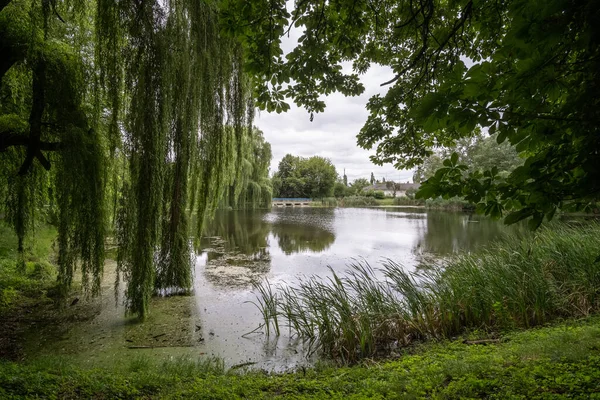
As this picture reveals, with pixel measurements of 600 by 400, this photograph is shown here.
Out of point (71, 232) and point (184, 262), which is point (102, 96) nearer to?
point (71, 232)

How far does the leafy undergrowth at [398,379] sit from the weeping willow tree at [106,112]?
1624 millimetres

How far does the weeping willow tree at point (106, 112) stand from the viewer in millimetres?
Result: 3480

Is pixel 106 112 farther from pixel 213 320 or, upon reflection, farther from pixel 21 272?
pixel 21 272

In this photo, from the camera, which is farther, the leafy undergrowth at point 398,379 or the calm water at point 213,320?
the calm water at point 213,320

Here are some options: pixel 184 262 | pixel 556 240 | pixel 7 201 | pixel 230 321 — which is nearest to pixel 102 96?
pixel 7 201

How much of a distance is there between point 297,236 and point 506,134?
1294 cm

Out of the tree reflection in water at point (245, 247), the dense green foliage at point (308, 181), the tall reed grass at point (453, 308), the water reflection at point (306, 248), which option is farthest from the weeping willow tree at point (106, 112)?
the dense green foliage at point (308, 181)

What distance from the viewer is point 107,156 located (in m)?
3.91

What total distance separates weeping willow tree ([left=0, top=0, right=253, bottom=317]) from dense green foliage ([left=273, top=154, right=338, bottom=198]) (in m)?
40.6

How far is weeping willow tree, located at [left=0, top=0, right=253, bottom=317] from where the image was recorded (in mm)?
Result: 3480

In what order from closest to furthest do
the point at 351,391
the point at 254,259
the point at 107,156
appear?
the point at 351,391, the point at 107,156, the point at 254,259

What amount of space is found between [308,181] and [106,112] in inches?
1662

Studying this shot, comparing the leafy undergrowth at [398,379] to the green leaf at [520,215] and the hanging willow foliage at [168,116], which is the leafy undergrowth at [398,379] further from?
the hanging willow foliage at [168,116]

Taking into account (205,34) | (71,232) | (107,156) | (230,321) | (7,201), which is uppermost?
(205,34)
